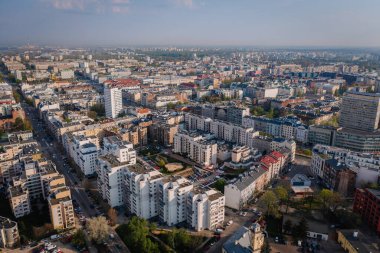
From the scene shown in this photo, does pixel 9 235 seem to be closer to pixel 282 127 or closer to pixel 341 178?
pixel 341 178

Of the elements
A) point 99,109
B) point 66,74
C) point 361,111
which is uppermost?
point 361,111

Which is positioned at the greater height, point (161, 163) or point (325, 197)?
point (325, 197)


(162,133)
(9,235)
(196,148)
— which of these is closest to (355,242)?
(196,148)

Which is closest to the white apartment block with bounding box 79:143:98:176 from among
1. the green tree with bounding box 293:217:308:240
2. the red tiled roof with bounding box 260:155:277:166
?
the red tiled roof with bounding box 260:155:277:166

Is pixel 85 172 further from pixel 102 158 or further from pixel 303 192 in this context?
pixel 303 192

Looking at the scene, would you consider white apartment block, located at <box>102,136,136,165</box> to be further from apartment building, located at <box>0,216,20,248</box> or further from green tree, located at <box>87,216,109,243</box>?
apartment building, located at <box>0,216,20,248</box>

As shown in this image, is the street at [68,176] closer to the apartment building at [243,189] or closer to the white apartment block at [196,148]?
the apartment building at [243,189]

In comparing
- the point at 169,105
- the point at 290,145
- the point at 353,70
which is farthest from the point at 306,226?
the point at 353,70
